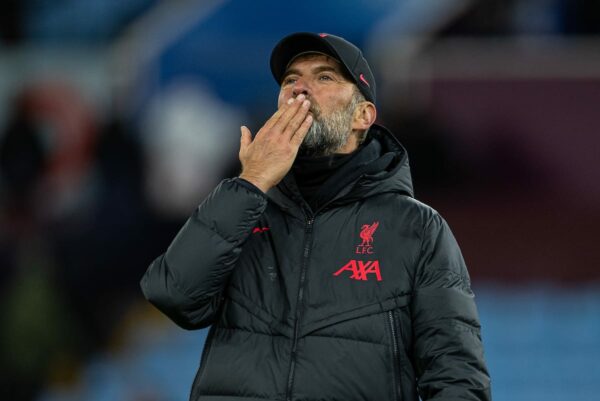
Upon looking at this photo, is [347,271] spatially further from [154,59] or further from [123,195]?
[154,59]

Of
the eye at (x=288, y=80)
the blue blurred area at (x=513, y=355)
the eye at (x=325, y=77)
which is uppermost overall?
the eye at (x=325, y=77)

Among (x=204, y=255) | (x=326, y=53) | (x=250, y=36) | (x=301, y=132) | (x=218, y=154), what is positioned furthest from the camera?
(x=250, y=36)

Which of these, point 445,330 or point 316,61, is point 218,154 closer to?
point 316,61

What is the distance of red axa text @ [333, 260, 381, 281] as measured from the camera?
2074 mm

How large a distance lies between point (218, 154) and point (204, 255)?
4.59 metres

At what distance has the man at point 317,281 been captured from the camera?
2.01 meters

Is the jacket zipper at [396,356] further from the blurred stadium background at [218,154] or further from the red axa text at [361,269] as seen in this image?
the blurred stadium background at [218,154]

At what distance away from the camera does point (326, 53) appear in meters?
2.25

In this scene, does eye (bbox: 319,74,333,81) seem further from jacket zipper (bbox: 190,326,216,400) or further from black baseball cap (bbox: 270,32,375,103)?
jacket zipper (bbox: 190,326,216,400)

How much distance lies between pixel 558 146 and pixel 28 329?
3229 mm

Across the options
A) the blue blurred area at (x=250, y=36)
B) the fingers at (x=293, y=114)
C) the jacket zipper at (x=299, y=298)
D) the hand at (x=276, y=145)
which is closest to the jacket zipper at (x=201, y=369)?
the jacket zipper at (x=299, y=298)

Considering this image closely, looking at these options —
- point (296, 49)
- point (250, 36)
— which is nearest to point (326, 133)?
point (296, 49)

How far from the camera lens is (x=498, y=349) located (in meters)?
6.26

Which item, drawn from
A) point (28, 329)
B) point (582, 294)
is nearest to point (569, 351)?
point (582, 294)
